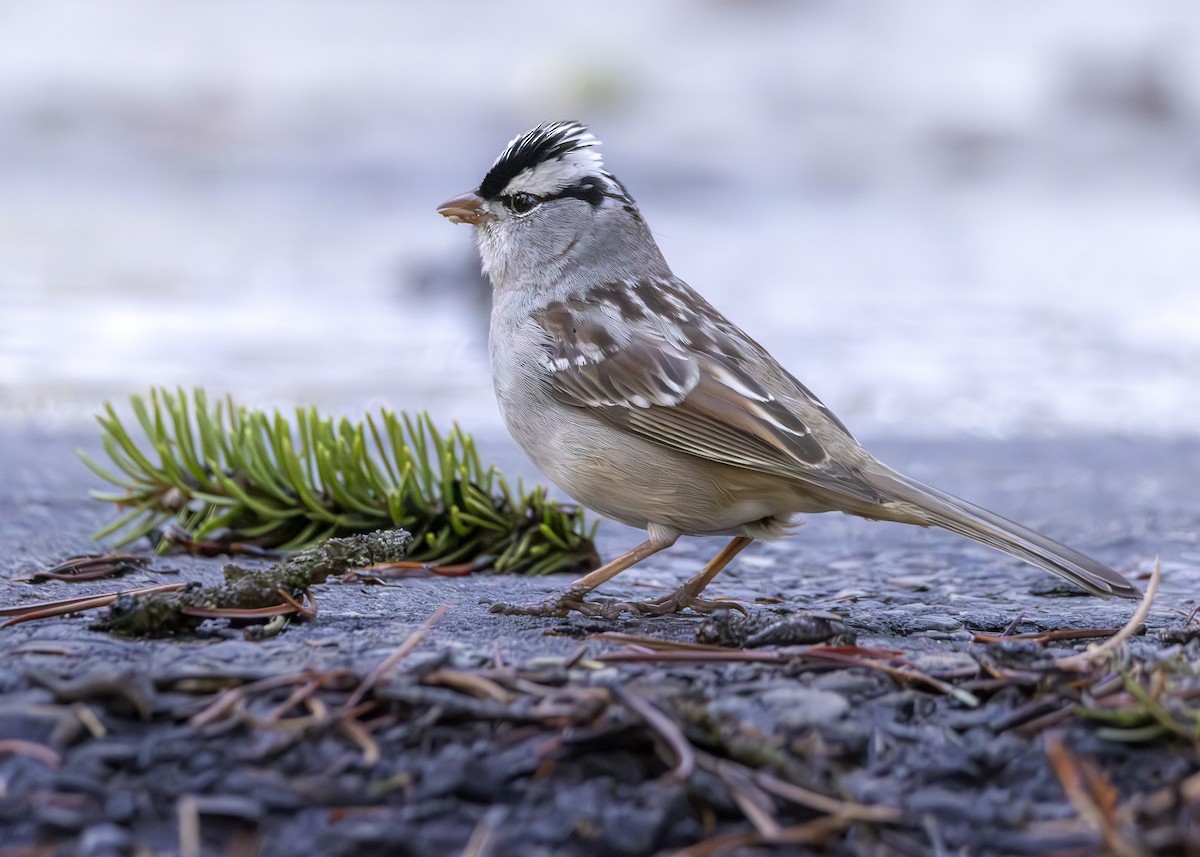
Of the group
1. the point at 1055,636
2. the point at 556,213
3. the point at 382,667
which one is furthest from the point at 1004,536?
the point at 556,213

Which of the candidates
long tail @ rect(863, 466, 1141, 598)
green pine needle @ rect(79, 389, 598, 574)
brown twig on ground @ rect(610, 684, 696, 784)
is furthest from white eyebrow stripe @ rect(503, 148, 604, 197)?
brown twig on ground @ rect(610, 684, 696, 784)

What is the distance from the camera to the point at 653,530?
4398 mm

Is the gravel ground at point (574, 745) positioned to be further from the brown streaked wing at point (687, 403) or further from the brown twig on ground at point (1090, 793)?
the brown streaked wing at point (687, 403)

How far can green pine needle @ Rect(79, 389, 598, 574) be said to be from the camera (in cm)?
475

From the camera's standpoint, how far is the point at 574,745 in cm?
263

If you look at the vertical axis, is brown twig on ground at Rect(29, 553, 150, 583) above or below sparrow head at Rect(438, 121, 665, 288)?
below

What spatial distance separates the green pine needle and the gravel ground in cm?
126

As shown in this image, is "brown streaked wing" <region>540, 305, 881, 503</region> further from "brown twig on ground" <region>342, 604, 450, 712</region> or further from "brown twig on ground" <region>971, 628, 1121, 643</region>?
"brown twig on ground" <region>342, 604, 450, 712</region>

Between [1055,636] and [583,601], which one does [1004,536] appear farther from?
[583,601]

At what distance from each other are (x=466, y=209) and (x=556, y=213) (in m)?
0.36

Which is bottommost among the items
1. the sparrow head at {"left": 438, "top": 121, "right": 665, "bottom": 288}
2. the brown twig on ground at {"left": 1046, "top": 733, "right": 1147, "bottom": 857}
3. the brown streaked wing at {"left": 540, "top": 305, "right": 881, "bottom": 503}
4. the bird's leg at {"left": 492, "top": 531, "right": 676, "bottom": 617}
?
the brown twig on ground at {"left": 1046, "top": 733, "right": 1147, "bottom": 857}

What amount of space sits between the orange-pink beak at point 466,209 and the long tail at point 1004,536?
1922 millimetres

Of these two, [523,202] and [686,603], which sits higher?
[523,202]

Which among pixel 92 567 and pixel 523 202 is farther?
pixel 523 202
